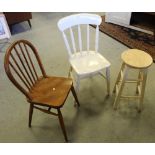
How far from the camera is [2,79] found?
227 centimetres

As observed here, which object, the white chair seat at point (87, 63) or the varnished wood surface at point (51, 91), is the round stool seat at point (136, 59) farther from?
the varnished wood surface at point (51, 91)

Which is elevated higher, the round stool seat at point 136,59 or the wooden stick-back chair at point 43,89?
the round stool seat at point 136,59

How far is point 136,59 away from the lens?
1554 millimetres

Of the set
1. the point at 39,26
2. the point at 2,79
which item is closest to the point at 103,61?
the point at 2,79

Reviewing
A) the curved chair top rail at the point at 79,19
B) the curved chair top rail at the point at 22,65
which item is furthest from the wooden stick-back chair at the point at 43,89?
the curved chair top rail at the point at 79,19

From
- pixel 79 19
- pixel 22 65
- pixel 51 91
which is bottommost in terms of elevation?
pixel 51 91

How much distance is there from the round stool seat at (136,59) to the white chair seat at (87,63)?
0.21 meters

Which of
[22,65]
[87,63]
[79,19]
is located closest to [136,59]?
[87,63]

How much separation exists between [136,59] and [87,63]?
46 cm

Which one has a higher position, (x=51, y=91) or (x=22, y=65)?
(x=22, y=65)

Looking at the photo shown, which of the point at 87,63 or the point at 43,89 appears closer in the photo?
the point at 43,89

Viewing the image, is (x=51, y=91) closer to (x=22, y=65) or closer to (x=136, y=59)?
(x=22, y=65)

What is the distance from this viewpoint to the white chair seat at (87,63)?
1665 millimetres

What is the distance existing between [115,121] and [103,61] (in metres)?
0.59
